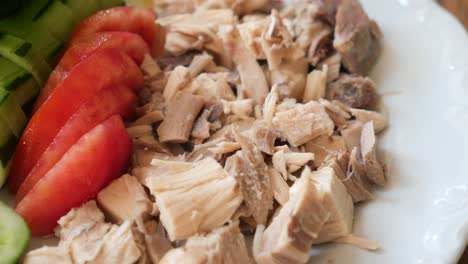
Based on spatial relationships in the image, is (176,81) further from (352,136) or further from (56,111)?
(352,136)

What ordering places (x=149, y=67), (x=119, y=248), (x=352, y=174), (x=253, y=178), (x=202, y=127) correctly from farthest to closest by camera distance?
(x=149, y=67) < (x=202, y=127) < (x=352, y=174) < (x=253, y=178) < (x=119, y=248)

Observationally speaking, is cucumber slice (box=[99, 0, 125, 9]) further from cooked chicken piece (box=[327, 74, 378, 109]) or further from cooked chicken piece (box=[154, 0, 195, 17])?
cooked chicken piece (box=[327, 74, 378, 109])

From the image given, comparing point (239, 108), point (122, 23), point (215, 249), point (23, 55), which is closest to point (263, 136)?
point (239, 108)

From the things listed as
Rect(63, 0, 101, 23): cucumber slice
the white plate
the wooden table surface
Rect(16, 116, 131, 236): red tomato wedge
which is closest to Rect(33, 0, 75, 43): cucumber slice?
Rect(63, 0, 101, 23): cucumber slice

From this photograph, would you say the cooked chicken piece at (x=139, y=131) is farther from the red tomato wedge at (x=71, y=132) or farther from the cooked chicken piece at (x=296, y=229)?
the cooked chicken piece at (x=296, y=229)

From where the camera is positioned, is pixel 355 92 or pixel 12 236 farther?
pixel 355 92

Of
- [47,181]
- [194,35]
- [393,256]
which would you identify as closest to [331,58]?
[194,35]
